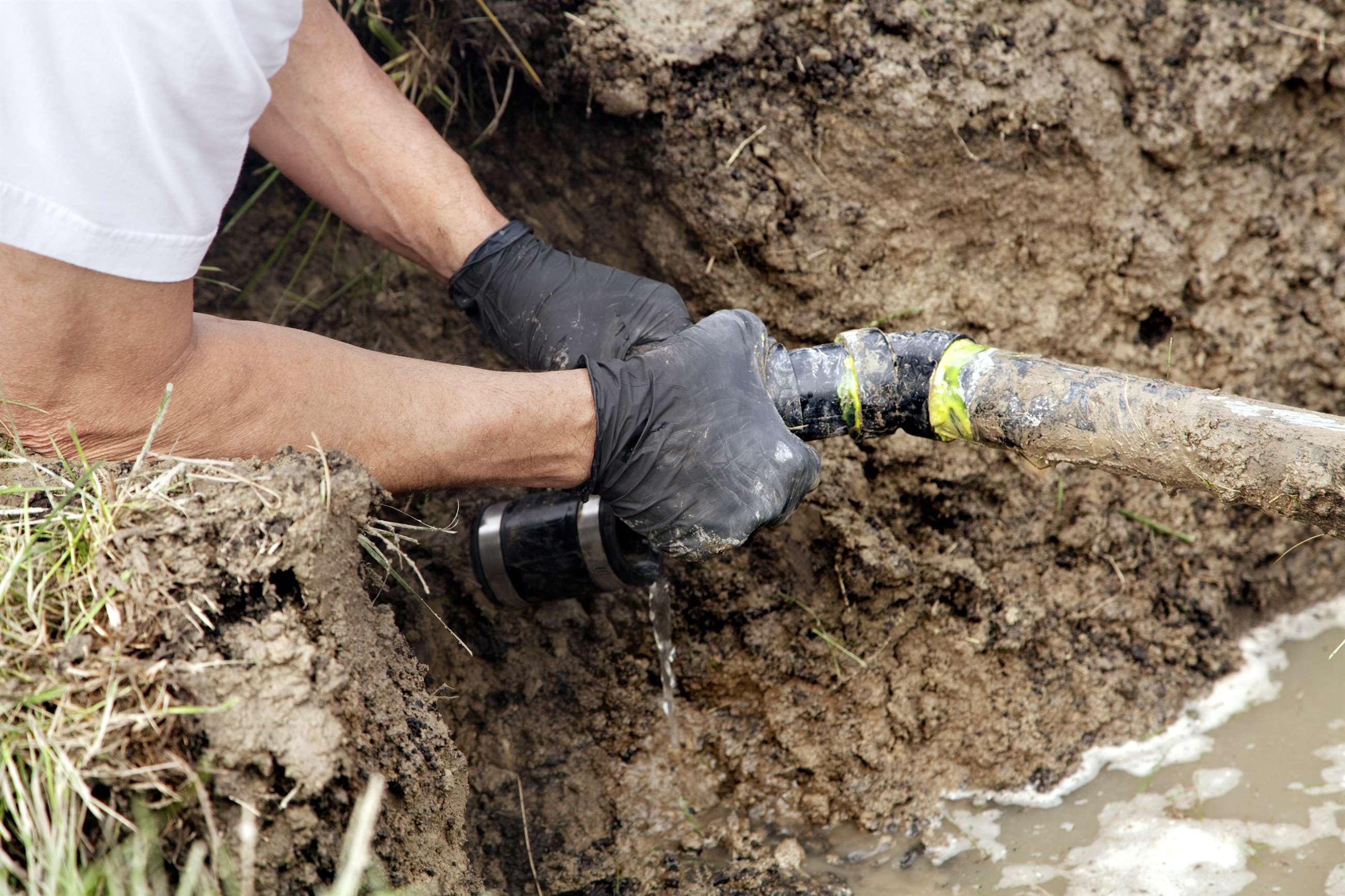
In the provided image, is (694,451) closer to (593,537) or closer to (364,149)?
(593,537)

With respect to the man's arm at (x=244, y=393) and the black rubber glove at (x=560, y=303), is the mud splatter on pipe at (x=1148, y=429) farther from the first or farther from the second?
the man's arm at (x=244, y=393)

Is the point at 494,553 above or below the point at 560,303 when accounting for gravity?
below

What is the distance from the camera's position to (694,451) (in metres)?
1.66

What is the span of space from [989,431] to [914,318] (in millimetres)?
542

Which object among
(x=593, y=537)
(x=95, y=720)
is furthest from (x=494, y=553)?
(x=95, y=720)

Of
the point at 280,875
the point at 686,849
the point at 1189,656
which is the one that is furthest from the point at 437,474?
the point at 1189,656

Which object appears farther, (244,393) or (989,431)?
(989,431)

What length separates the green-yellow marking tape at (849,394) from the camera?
1.73 meters

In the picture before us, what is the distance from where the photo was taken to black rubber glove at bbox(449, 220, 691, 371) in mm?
1866

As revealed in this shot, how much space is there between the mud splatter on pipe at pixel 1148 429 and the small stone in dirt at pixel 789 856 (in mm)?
858

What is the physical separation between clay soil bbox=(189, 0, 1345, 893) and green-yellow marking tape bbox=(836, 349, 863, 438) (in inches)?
14.3

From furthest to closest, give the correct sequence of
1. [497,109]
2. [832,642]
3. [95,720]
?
[497,109] < [832,642] < [95,720]

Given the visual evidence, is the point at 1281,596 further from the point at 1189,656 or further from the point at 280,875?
the point at 280,875

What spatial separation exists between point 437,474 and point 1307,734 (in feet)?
5.98
